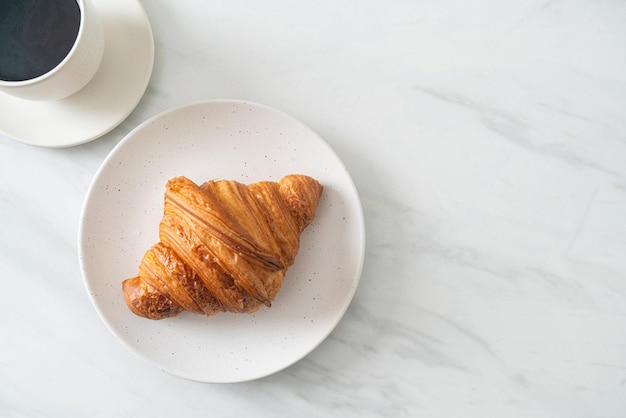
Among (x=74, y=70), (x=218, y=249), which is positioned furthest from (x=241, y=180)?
(x=74, y=70)

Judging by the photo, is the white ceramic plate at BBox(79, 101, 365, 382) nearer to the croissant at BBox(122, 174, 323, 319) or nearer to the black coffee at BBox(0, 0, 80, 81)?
the croissant at BBox(122, 174, 323, 319)

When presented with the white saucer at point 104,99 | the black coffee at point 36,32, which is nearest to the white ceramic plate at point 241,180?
the white saucer at point 104,99

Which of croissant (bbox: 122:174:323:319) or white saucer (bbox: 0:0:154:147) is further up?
white saucer (bbox: 0:0:154:147)

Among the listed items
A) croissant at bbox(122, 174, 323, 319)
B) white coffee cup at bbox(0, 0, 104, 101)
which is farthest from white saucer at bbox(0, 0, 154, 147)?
croissant at bbox(122, 174, 323, 319)

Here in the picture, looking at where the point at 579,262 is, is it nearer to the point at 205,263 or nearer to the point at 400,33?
the point at 400,33

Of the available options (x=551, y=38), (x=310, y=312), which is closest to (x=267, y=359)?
(x=310, y=312)
